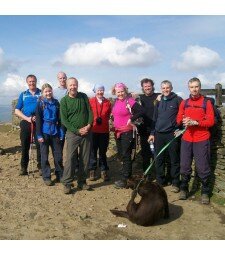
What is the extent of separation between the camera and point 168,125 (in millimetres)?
8086

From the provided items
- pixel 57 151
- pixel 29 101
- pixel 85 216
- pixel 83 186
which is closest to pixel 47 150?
A: pixel 57 151

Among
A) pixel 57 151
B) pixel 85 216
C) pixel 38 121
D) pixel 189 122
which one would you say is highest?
pixel 189 122

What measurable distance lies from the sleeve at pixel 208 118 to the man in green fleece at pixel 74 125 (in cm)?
250

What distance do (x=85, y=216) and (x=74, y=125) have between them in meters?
2.12

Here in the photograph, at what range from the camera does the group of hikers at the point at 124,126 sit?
7547 mm

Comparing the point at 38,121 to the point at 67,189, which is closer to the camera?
the point at 67,189

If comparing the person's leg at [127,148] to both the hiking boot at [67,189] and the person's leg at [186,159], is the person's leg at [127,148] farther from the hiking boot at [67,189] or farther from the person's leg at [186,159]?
the hiking boot at [67,189]

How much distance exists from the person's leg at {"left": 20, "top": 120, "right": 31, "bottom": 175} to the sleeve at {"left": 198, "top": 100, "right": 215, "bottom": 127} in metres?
4.54

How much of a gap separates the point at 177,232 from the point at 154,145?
261cm

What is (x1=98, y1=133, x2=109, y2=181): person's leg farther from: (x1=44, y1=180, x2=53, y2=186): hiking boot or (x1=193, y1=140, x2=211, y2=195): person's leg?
(x1=193, y1=140, x2=211, y2=195): person's leg

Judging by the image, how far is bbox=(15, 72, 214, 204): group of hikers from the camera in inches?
297

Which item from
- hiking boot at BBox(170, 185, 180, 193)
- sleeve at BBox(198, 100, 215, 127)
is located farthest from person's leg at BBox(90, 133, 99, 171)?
sleeve at BBox(198, 100, 215, 127)

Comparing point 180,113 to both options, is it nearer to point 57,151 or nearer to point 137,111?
point 137,111

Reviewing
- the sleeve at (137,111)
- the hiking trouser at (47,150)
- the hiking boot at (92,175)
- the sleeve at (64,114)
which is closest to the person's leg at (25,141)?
the hiking trouser at (47,150)
